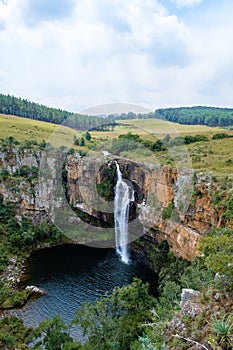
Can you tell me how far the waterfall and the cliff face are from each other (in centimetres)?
78

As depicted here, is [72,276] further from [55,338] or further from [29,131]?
[29,131]

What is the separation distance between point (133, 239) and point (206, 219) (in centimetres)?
1479

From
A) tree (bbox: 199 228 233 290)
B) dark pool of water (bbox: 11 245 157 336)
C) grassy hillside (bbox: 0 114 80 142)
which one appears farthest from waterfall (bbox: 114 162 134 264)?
tree (bbox: 199 228 233 290)

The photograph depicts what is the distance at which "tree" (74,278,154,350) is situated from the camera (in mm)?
16766

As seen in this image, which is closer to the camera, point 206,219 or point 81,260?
point 206,219

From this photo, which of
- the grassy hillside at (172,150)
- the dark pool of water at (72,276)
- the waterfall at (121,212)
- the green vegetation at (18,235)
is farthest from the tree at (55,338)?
the waterfall at (121,212)

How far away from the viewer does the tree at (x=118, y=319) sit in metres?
Result: 16.8

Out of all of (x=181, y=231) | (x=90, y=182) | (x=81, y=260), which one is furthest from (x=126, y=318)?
(x=90, y=182)

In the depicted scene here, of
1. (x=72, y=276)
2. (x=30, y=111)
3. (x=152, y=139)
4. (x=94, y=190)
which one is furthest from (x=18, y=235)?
(x=30, y=111)

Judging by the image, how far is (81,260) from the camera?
114 feet

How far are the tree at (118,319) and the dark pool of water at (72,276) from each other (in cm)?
710

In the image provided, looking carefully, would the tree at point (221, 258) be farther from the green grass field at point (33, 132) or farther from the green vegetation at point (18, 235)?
the green grass field at point (33, 132)

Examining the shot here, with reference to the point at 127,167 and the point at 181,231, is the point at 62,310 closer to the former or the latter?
the point at 181,231

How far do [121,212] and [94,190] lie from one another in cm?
482
